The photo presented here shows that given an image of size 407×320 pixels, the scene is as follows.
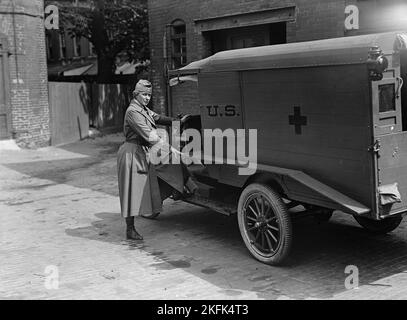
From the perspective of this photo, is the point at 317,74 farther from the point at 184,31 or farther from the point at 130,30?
the point at 130,30

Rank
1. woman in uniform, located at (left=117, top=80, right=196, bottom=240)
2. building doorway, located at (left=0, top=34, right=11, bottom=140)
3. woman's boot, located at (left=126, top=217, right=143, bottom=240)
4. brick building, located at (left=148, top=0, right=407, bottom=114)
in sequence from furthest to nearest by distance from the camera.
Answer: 1. building doorway, located at (left=0, top=34, right=11, bottom=140)
2. brick building, located at (left=148, top=0, right=407, bottom=114)
3. woman's boot, located at (left=126, top=217, right=143, bottom=240)
4. woman in uniform, located at (left=117, top=80, right=196, bottom=240)

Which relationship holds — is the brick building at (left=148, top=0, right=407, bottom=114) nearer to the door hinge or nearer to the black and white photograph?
the black and white photograph

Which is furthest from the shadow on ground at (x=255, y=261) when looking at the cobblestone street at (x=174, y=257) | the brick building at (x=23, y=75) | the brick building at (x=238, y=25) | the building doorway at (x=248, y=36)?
the brick building at (x=23, y=75)

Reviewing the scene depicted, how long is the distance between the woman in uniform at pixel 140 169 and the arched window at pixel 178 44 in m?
7.69

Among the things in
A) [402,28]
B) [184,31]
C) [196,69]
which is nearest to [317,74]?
[196,69]

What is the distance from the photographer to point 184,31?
1416 centimetres

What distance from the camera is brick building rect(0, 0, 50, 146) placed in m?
16.7

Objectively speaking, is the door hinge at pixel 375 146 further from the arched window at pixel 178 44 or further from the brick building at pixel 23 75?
the brick building at pixel 23 75

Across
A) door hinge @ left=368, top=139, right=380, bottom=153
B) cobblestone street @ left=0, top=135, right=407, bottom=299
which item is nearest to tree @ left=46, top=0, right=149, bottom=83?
cobblestone street @ left=0, top=135, right=407, bottom=299

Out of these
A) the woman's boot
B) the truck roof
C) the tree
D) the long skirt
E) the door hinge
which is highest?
the tree

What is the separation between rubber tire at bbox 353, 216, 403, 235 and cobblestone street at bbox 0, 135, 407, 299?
0.11 metres

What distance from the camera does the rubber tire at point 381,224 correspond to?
20.5 ft

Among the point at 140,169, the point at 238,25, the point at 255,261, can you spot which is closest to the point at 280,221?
the point at 255,261

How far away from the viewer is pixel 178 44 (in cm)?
1452
